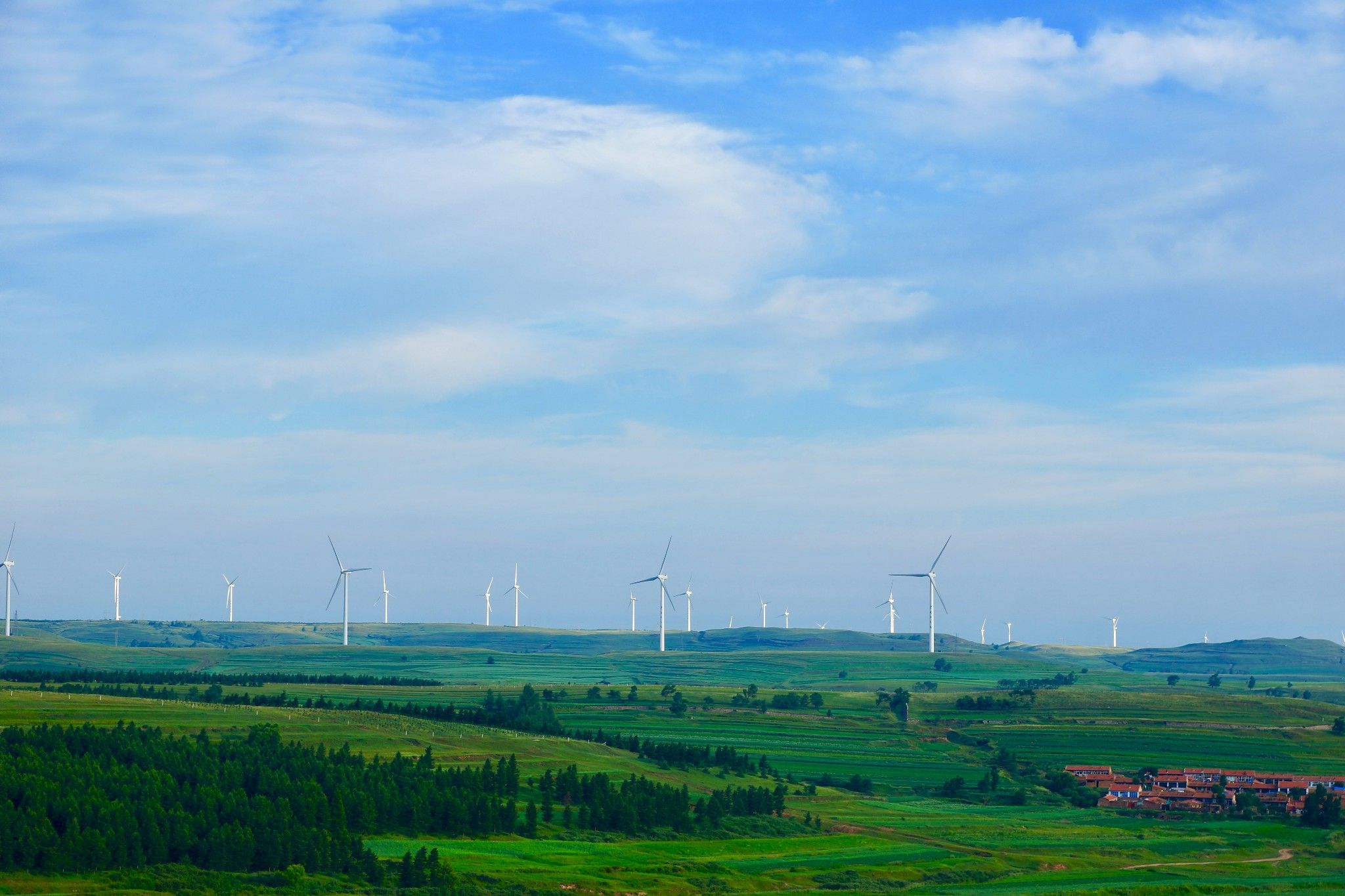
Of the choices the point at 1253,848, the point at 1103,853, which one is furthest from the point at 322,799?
the point at 1253,848

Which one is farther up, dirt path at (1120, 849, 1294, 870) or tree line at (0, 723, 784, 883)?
tree line at (0, 723, 784, 883)

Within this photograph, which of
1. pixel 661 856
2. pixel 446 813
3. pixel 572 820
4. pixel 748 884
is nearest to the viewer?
pixel 748 884

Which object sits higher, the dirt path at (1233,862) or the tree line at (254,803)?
the tree line at (254,803)

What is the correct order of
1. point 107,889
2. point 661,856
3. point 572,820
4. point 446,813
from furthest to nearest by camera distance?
point 572,820
point 446,813
point 661,856
point 107,889

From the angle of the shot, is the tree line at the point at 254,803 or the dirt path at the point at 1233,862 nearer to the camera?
the tree line at the point at 254,803

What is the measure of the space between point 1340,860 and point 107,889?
136057 mm

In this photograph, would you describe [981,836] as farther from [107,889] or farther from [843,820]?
[107,889]

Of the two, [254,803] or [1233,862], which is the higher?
[254,803]

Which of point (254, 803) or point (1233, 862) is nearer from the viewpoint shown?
point (254, 803)

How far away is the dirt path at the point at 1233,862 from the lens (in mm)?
166000

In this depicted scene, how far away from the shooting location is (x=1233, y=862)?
172 meters

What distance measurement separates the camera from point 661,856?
15712 cm

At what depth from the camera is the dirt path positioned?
166 meters

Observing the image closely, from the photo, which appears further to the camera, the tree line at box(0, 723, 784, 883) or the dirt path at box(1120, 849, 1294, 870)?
the dirt path at box(1120, 849, 1294, 870)
